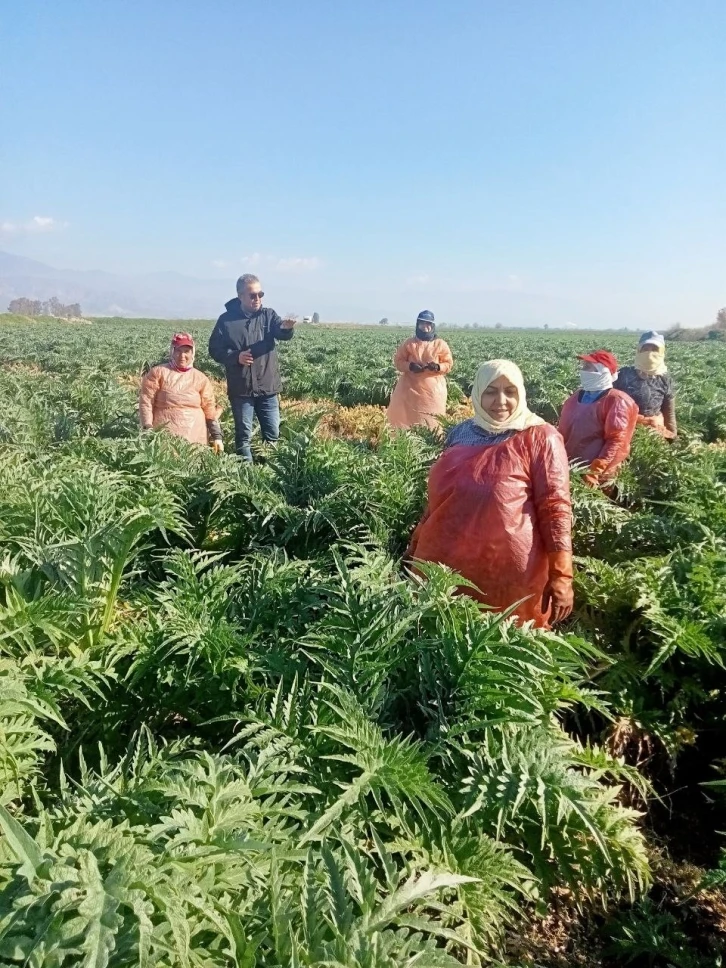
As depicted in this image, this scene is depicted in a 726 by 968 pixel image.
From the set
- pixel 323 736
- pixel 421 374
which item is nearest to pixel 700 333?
pixel 421 374

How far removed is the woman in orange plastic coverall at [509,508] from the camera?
285cm

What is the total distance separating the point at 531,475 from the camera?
2.88 m

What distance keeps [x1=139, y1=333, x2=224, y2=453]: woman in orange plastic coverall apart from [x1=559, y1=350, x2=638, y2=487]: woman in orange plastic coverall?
2.86 meters

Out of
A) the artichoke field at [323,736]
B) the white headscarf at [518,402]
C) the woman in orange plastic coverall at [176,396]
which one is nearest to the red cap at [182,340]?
the woman in orange plastic coverall at [176,396]

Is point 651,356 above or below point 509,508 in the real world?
above

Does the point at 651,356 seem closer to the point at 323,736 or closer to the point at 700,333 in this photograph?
the point at 323,736

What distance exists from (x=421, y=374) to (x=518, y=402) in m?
4.37

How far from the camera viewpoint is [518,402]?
2.94m

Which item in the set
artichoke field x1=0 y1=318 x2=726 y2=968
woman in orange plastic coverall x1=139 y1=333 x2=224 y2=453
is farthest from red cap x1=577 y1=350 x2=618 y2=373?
woman in orange plastic coverall x1=139 y1=333 x2=224 y2=453

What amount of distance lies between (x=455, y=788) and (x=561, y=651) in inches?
23.7

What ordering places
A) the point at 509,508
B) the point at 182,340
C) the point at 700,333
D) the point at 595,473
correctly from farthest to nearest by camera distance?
the point at 700,333, the point at 182,340, the point at 595,473, the point at 509,508

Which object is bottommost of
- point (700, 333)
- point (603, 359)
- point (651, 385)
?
point (651, 385)

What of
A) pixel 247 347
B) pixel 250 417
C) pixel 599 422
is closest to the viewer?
pixel 599 422

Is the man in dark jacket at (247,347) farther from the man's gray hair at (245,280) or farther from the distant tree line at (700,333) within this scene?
the distant tree line at (700,333)
